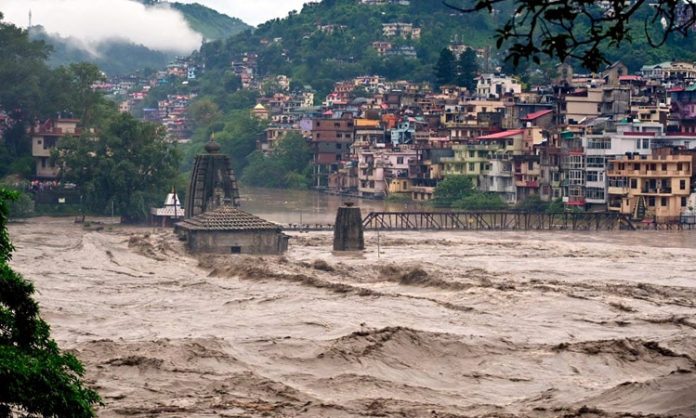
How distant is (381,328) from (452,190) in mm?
56953

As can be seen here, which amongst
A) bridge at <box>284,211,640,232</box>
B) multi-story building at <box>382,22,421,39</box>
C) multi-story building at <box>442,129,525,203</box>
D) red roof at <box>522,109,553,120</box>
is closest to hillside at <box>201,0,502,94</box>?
multi-story building at <box>382,22,421,39</box>

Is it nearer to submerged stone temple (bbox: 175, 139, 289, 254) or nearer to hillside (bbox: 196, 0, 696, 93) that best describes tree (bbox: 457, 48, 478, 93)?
hillside (bbox: 196, 0, 696, 93)

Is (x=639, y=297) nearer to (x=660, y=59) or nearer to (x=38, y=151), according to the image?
(x=38, y=151)

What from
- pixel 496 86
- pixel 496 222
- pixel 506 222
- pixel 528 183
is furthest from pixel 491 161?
pixel 496 86

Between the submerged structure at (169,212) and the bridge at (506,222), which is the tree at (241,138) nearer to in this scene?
the submerged structure at (169,212)

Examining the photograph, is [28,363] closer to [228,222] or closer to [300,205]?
[228,222]

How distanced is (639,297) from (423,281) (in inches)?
261

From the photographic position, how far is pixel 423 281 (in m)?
49.7

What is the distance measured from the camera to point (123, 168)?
78.9 metres

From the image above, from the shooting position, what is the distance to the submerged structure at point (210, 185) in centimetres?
6944

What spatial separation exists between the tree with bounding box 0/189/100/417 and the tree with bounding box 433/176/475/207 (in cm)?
7181

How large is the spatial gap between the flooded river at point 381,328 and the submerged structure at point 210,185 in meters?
4.28

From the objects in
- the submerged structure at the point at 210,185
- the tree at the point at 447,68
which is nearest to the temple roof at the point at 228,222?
the submerged structure at the point at 210,185

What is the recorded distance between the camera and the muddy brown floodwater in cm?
2847
